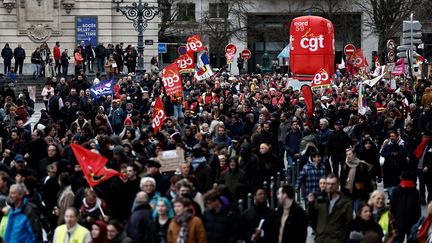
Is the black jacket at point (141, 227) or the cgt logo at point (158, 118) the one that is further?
the cgt logo at point (158, 118)

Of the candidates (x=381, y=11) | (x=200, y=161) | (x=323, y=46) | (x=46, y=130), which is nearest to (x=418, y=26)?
(x=323, y=46)

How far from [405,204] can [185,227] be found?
165 inches

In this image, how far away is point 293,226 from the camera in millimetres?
16391

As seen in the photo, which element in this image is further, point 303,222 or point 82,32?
point 82,32

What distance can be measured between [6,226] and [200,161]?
4.75 meters

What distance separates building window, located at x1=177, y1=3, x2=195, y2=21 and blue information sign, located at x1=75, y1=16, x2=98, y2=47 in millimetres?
25072

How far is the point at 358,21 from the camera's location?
8581 centimetres

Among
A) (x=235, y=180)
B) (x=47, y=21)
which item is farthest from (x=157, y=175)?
(x=47, y=21)

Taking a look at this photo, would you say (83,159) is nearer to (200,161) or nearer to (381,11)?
(200,161)

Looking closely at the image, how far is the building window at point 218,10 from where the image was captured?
84125mm

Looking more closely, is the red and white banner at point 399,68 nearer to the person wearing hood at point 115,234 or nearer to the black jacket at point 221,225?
the black jacket at point 221,225

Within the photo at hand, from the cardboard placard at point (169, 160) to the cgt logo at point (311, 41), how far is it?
2593 centimetres

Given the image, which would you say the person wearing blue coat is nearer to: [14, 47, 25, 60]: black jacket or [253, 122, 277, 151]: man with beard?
[253, 122, 277, 151]: man with beard

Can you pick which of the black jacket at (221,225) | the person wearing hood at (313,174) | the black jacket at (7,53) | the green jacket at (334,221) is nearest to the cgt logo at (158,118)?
the person wearing hood at (313,174)
